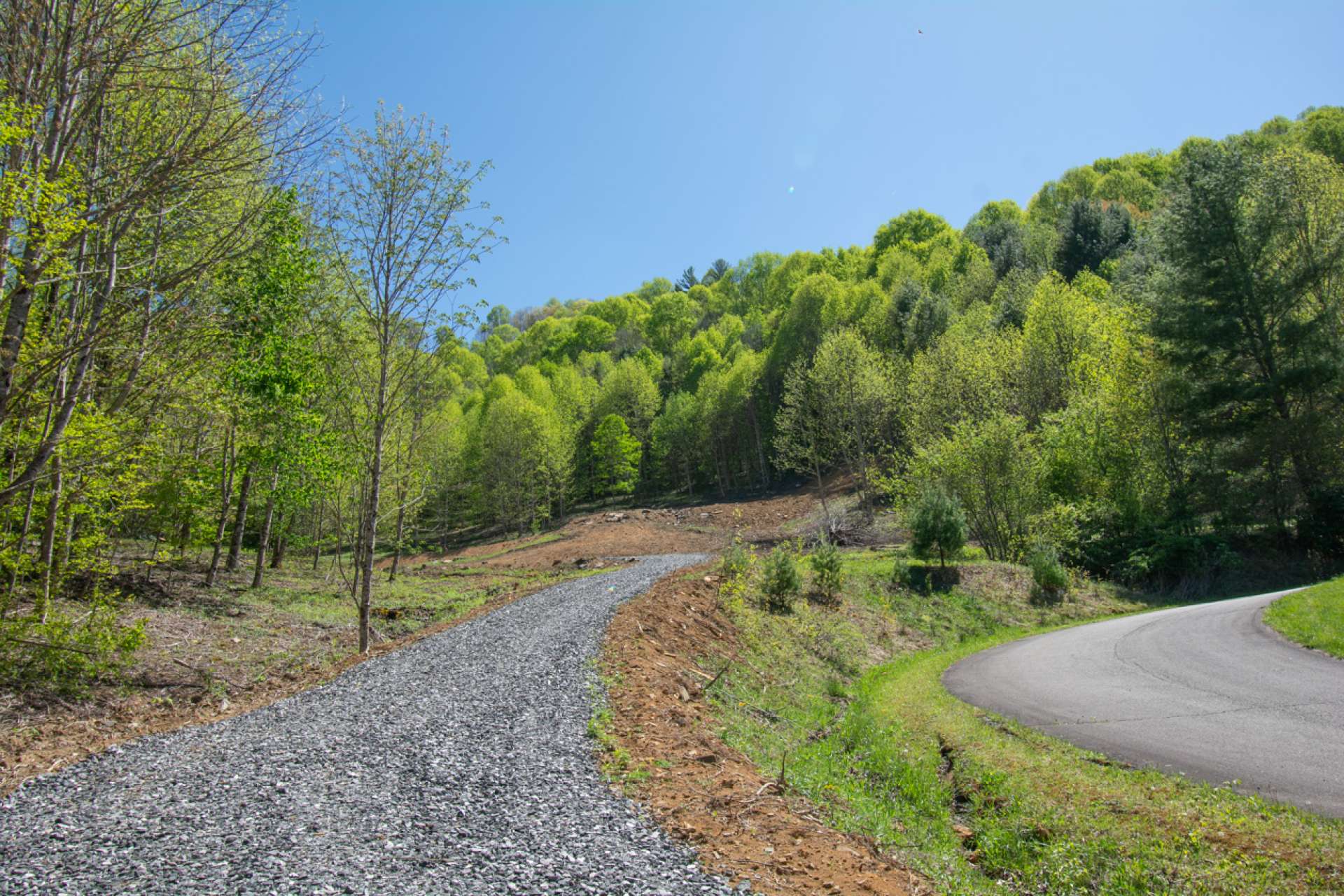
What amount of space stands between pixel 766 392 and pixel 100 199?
184ft

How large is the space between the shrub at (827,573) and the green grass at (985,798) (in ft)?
12.2

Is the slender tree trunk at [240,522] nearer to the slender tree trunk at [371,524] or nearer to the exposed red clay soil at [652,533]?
the slender tree trunk at [371,524]

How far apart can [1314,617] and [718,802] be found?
1420cm

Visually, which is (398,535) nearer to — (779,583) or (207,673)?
(207,673)

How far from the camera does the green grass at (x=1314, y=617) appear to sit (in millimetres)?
11234

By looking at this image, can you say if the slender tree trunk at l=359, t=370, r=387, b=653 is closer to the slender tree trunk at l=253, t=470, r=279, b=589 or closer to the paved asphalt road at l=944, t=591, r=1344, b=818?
the slender tree trunk at l=253, t=470, r=279, b=589

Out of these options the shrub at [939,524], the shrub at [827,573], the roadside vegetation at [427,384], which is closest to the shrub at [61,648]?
the roadside vegetation at [427,384]

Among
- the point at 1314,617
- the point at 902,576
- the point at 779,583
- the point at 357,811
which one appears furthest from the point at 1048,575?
the point at 357,811

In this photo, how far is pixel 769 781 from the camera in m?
6.17

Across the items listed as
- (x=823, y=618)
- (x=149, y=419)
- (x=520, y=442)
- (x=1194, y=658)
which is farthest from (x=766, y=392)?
(x=149, y=419)

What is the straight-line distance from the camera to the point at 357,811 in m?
5.05

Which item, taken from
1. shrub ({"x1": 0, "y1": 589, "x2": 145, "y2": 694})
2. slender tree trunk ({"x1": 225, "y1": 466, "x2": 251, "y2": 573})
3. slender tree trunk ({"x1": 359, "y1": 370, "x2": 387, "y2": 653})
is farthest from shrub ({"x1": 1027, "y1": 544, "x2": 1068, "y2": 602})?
slender tree trunk ({"x1": 225, "y1": 466, "x2": 251, "y2": 573})

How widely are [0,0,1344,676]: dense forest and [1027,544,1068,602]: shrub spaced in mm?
3804

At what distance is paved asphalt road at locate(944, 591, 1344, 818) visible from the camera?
6594mm
